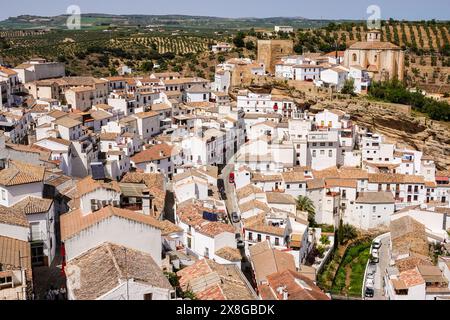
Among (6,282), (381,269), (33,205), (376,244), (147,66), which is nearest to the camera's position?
(6,282)

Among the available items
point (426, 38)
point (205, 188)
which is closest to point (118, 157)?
point (205, 188)

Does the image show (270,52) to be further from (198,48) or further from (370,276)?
(370,276)

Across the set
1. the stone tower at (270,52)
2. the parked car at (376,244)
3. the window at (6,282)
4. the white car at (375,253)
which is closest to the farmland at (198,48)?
the stone tower at (270,52)

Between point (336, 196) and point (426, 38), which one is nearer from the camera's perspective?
point (336, 196)

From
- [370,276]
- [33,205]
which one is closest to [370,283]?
[370,276]

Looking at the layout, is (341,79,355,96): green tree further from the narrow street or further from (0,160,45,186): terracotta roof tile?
(0,160,45,186): terracotta roof tile

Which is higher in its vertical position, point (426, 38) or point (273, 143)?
point (426, 38)
